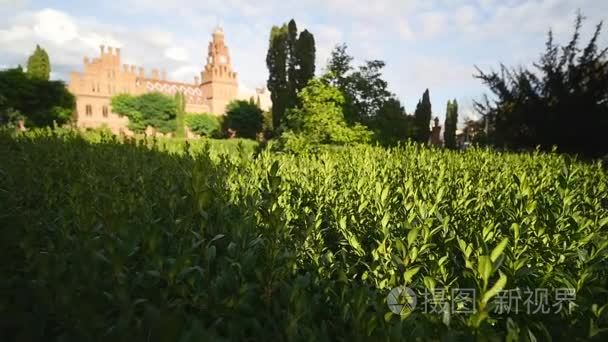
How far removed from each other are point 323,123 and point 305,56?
1714 cm

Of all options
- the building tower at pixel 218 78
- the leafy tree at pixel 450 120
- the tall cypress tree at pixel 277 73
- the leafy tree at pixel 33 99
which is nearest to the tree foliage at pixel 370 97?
the tall cypress tree at pixel 277 73

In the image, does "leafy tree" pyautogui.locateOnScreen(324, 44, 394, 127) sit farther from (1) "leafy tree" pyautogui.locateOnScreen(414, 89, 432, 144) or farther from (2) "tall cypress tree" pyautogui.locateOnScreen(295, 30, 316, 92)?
(1) "leafy tree" pyautogui.locateOnScreen(414, 89, 432, 144)

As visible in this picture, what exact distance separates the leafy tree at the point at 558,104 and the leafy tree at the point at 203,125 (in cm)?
5845

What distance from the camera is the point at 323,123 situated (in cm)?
1638

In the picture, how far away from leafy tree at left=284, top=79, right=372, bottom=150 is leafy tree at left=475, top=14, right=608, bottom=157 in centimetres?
591

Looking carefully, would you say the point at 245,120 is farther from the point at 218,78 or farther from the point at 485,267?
the point at 485,267

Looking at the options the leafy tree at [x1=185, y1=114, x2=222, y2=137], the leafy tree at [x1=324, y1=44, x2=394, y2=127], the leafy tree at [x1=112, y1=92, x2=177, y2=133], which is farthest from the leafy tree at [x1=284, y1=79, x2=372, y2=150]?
the leafy tree at [x1=185, y1=114, x2=222, y2=137]

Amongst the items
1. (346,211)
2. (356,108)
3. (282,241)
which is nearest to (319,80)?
(356,108)

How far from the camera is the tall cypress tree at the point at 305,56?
103 feet

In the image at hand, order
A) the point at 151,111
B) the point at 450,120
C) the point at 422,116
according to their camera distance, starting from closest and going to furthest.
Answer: the point at 422,116, the point at 450,120, the point at 151,111

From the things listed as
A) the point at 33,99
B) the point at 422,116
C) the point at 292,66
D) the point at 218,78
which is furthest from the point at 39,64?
the point at 422,116

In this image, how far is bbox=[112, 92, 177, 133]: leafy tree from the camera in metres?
59.3

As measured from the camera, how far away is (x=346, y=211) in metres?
3.16

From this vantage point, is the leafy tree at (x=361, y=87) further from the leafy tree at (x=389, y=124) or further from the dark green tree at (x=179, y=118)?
the dark green tree at (x=179, y=118)
